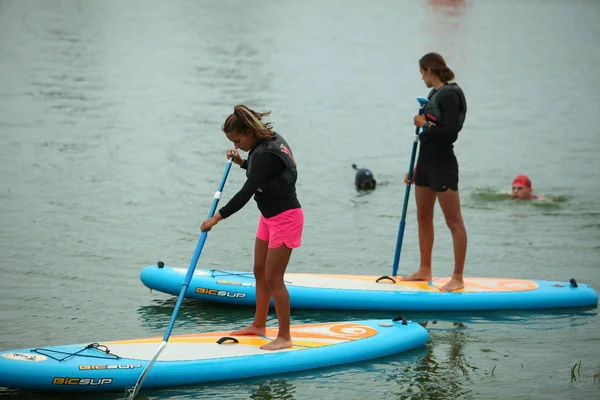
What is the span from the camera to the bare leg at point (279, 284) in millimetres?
8109

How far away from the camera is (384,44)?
3925cm

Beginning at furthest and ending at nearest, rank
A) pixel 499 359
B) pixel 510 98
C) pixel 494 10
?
1. pixel 494 10
2. pixel 510 98
3. pixel 499 359

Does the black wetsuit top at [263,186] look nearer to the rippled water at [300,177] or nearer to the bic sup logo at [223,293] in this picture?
the rippled water at [300,177]

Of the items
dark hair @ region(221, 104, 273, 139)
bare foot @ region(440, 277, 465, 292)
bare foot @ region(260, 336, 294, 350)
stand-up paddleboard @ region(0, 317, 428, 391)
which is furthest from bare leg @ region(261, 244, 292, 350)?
bare foot @ region(440, 277, 465, 292)

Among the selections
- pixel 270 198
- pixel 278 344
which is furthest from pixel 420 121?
pixel 278 344

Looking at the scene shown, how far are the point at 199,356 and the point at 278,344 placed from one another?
0.67m

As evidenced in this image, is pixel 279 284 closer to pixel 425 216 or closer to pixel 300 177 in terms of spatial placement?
pixel 425 216

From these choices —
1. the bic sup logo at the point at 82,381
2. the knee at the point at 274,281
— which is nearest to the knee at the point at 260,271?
the knee at the point at 274,281

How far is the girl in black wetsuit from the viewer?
31.6 feet

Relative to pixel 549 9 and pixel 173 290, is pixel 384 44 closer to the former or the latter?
pixel 549 9

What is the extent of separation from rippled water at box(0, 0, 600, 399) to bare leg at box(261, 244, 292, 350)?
1.05ft

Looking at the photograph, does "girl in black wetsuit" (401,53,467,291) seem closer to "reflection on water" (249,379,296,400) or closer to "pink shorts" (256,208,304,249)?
"pink shorts" (256,208,304,249)

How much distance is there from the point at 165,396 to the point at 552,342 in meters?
3.60

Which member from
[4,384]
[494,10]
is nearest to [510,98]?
[4,384]
